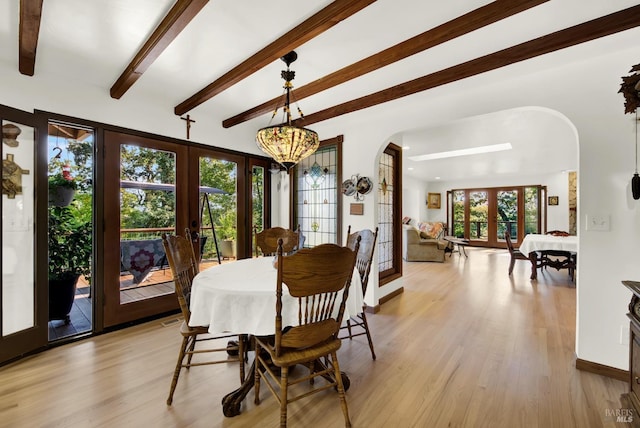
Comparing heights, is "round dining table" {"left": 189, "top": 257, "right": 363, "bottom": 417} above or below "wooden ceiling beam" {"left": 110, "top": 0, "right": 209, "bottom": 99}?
below

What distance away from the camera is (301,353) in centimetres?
154

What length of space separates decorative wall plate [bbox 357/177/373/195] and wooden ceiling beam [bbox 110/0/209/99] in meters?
2.42

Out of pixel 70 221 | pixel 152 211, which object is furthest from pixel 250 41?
pixel 70 221

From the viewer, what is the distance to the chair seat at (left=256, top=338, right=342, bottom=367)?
1472 millimetres

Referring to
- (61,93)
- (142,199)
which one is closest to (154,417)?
(142,199)

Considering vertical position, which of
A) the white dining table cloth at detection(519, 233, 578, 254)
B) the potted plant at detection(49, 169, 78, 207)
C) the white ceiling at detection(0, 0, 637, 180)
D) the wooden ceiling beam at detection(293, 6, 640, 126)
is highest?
the white ceiling at detection(0, 0, 637, 180)

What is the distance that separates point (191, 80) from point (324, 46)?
1402mm

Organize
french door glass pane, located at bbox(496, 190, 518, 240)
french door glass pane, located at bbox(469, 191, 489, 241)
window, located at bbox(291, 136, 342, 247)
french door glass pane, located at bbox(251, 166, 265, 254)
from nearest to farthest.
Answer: window, located at bbox(291, 136, 342, 247) → french door glass pane, located at bbox(251, 166, 265, 254) → french door glass pane, located at bbox(496, 190, 518, 240) → french door glass pane, located at bbox(469, 191, 489, 241)

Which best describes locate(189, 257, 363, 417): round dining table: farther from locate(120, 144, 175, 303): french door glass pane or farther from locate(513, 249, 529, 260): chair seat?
locate(513, 249, 529, 260): chair seat

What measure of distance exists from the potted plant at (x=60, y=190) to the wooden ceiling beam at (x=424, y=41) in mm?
2617

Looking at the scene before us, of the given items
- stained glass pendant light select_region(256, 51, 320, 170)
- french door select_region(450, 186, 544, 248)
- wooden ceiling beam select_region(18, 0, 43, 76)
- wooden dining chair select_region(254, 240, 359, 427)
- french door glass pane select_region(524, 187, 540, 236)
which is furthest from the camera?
french door select_region(450, 186, 544, 248)

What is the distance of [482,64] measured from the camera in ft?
7.30

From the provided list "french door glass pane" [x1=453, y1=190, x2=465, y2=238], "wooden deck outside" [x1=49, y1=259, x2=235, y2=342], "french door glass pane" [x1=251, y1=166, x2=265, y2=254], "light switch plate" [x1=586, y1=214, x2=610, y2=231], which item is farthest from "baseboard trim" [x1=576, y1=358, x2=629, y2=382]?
"french door glass pane" [x1=453, y1=190, x2=465, y2=238]

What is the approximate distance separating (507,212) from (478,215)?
0.86 metres
